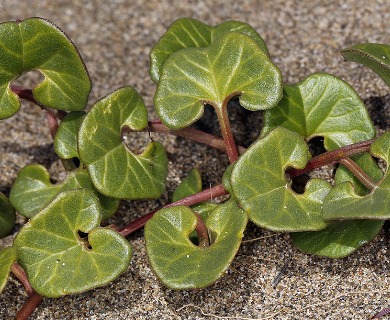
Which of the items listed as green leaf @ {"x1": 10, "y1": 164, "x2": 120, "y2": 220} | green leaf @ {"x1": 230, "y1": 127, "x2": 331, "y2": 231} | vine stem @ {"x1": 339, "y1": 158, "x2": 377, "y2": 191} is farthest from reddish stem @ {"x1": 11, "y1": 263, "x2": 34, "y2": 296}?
vine stem @ {"x1": 339, "y1": 158, "x2": 377, "y2": 191}

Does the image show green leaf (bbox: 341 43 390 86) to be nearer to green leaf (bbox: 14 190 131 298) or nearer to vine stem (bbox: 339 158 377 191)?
vine stem (bbox: 339 158 377 191)

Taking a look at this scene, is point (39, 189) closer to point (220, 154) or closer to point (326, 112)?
point (220, 154)

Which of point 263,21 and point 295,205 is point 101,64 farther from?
point 295,205

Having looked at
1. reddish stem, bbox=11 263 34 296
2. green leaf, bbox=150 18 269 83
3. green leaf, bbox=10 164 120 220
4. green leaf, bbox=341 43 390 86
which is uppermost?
green leaf, bbox=341 43 390 86

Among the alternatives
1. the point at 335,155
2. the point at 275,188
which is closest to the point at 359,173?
the point at 335,155

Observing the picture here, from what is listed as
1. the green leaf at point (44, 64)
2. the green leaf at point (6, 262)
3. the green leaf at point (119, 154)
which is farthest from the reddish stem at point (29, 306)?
the green leaf at point (44, 64)

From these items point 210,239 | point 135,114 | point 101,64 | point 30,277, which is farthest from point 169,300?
point 101,64
